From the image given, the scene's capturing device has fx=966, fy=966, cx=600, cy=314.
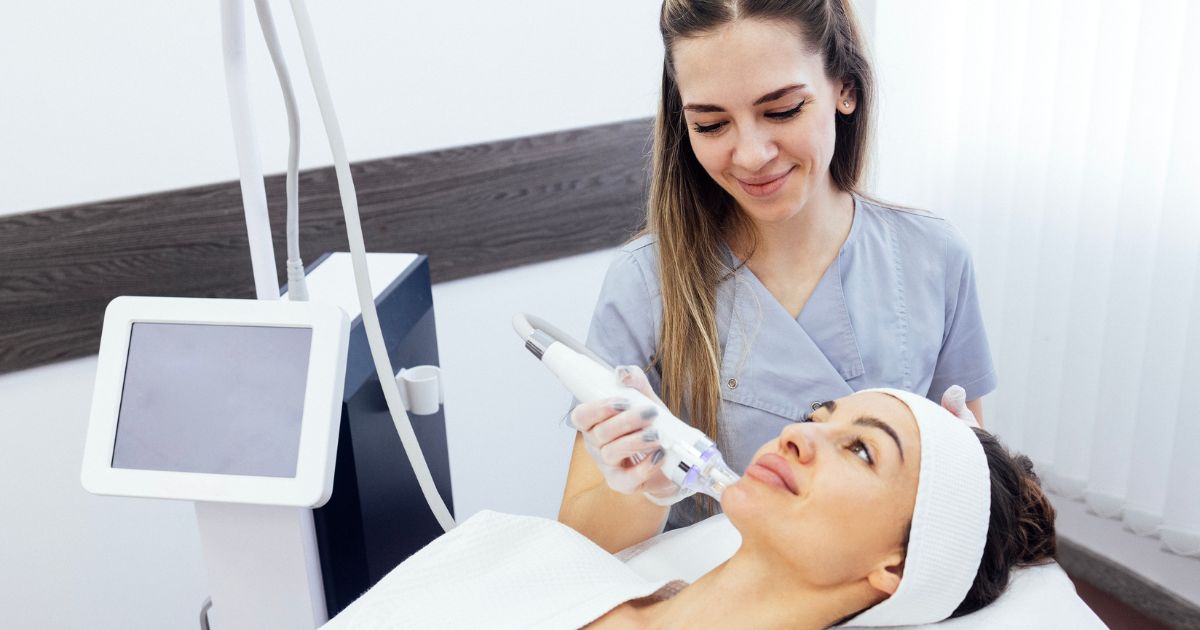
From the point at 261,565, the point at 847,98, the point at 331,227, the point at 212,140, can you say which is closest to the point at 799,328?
the point at 847,98

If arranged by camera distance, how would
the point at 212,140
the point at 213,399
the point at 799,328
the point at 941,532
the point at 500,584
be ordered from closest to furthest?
the point at 213,399 < the point at 941,532 < the point at 500,584 < the point at 799,328 < the point at 212,140

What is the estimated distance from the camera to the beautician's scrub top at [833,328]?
1292 millimetres

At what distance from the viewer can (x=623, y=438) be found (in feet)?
3.15


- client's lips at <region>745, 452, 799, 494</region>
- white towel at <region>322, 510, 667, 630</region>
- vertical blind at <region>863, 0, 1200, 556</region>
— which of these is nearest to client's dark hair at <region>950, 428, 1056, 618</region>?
client's lips at <region>745, 452, 799, 494</region>

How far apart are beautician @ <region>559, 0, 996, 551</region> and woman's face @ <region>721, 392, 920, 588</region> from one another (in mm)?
179

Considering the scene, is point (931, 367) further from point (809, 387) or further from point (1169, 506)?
Result: point (1169, 506)

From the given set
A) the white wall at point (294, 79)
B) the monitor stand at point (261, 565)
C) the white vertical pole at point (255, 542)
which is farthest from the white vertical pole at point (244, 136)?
the white wall at point (294, 79)

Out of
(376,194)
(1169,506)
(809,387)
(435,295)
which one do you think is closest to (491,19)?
(376,194)

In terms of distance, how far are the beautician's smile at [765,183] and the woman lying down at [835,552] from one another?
0.90ft

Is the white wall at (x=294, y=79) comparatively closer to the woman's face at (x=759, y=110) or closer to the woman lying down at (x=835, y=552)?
the woman's face at (x=759, y=110)

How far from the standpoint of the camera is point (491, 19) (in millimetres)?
1941

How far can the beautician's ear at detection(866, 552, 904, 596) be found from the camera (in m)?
1.00

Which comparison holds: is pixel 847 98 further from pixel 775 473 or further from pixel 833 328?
pixel 775 473

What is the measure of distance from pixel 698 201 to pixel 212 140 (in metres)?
0.97
